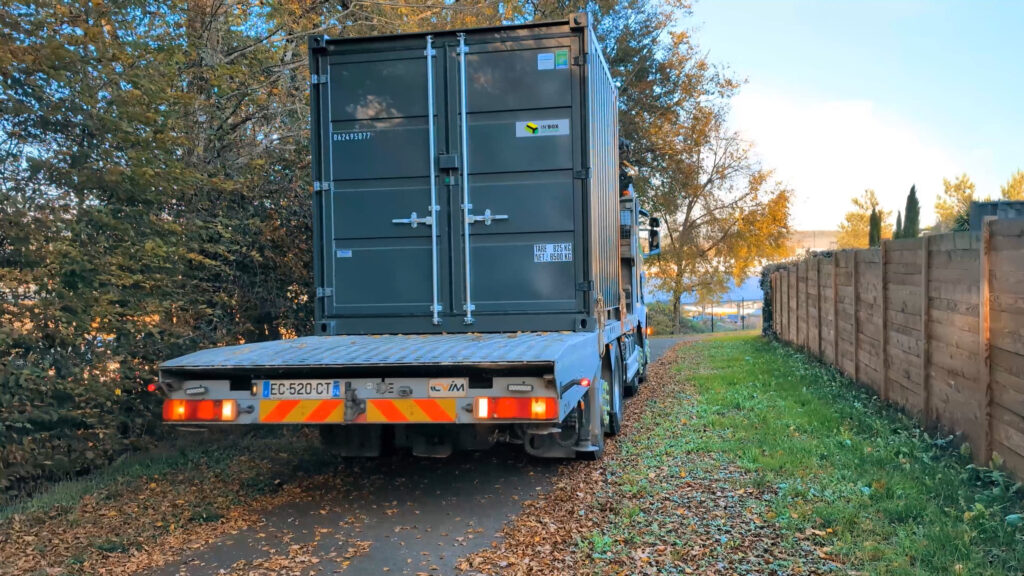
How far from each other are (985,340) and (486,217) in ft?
12.6

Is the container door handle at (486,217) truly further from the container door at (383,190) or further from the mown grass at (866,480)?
the mown grass at (866,480)

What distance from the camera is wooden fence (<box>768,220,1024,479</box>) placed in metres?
4.66

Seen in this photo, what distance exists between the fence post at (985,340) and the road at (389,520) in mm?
3162

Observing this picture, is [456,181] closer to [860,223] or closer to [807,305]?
[807,305]

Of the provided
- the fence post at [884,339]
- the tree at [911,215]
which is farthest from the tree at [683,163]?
the fence post at [884,339]

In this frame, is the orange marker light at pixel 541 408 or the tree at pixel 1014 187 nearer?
the orange marker light at pixel 541 408

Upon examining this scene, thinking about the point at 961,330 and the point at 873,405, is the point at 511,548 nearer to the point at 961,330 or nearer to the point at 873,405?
the point at 961,330

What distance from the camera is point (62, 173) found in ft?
19.7

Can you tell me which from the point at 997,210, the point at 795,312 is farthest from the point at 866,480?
the point at 795,312

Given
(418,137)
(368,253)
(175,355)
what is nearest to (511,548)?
(368,253)

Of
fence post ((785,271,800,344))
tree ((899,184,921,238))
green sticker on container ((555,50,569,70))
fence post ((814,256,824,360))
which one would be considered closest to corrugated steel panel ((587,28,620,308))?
green sticker on container ((555,50,569,70))

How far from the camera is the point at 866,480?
17.1ft

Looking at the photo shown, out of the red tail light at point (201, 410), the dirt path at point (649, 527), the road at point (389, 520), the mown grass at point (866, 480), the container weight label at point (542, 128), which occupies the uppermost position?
the container weight label at point (542, 128)

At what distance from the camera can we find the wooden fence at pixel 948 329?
4656 millimetres
